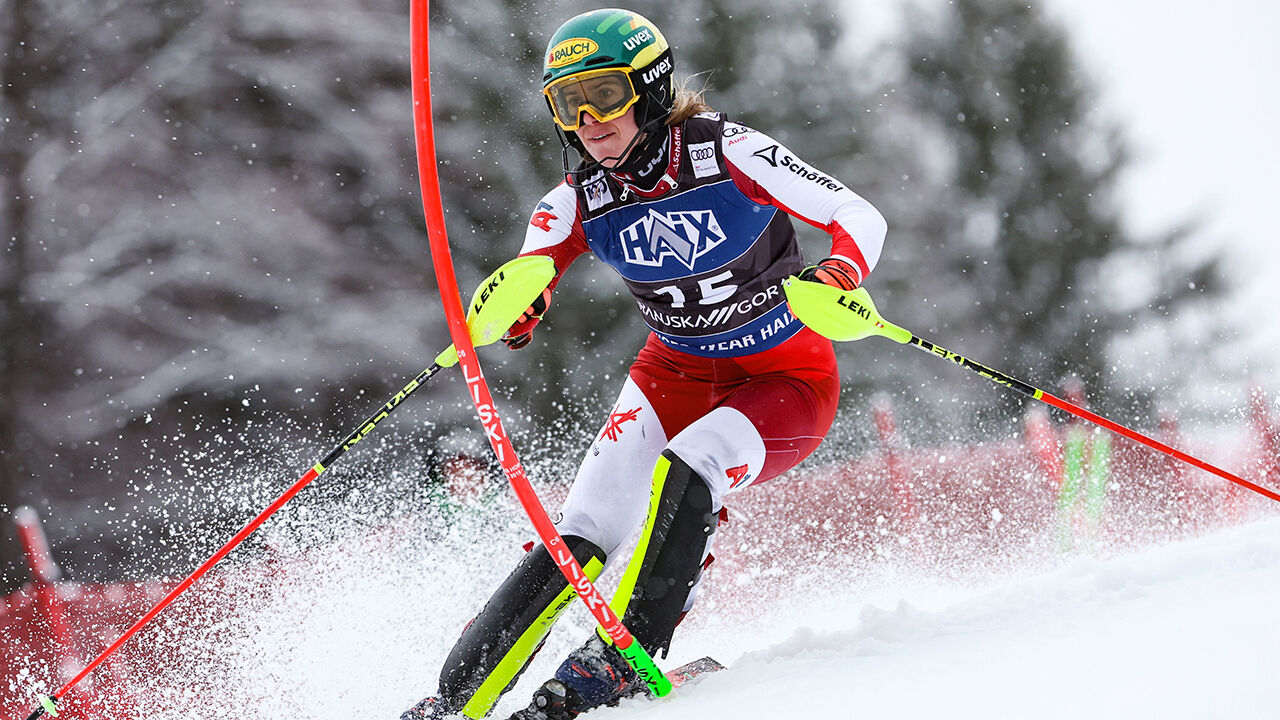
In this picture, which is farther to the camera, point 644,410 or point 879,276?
point 879,276

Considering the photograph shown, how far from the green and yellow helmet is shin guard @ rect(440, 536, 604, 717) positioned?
100cm

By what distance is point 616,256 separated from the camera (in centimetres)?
221

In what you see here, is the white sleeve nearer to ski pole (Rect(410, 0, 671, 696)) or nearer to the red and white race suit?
the red and white race suit

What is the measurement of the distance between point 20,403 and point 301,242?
2.60 meters

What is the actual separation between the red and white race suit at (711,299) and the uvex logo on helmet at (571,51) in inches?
10.9

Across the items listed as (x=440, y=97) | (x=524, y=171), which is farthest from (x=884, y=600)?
(x=440, y=97)

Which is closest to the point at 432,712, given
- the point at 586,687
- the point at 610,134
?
the point at 586,687

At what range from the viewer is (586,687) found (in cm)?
188

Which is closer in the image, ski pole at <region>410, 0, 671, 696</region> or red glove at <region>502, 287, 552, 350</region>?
ski pole at <region>410, 0, 671, 696</region>

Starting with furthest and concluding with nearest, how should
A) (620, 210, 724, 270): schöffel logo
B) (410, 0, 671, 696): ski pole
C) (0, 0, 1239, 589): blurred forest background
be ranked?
(0, 0, 1239, 589): blurred forest background → (620, 210, 724, 270): schöffel logo → (410, 0, 671, 696): ski pole

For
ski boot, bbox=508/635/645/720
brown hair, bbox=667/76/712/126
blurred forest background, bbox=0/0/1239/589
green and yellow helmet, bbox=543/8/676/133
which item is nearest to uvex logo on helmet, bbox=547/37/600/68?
green and yellow helmet, bbox=543/8/676/133

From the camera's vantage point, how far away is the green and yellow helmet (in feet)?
6.59

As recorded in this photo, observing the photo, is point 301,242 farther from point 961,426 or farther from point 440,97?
point 961,426

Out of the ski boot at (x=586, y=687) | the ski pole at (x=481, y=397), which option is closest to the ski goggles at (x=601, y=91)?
the ski pole at (x=481, y=397)
